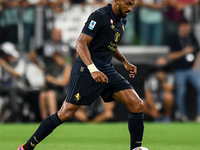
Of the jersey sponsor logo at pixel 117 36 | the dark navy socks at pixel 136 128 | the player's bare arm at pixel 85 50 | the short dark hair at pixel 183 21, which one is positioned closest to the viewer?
the player's bare arm at pixel 85 50

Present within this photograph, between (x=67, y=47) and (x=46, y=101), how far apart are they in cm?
154

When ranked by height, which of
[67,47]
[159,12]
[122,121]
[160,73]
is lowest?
[122,121]

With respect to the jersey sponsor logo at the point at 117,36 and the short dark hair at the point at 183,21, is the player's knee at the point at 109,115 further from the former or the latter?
the jersey sponsor logo at the point at 117,36

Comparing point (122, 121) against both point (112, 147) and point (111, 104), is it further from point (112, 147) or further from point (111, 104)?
point (112, 147)

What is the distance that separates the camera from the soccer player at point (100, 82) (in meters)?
5.55

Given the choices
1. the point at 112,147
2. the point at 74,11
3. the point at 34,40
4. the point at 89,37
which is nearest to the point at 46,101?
the point at 34,40

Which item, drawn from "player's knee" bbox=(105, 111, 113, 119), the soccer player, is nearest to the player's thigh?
the soccer player

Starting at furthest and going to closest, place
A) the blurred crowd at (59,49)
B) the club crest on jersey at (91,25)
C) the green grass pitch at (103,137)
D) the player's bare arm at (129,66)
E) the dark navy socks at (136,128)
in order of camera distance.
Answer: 1. the blurred crowd at (59,49)
2. the green grass pitch at (103,137)
3. the player's bare arm at (129,66)
4. the dark navy socks at (136,128)
5. the club crest on jersey at (91,25)

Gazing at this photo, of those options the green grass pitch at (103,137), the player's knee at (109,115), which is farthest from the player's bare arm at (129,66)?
the player's knee at (109,115)

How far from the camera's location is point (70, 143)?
299 inches

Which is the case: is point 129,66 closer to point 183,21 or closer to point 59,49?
point 59,49

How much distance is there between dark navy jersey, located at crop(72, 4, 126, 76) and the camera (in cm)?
553

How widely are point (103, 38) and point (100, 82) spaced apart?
0.57 meters

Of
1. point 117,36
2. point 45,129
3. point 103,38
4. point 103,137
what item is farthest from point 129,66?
point 103,137
